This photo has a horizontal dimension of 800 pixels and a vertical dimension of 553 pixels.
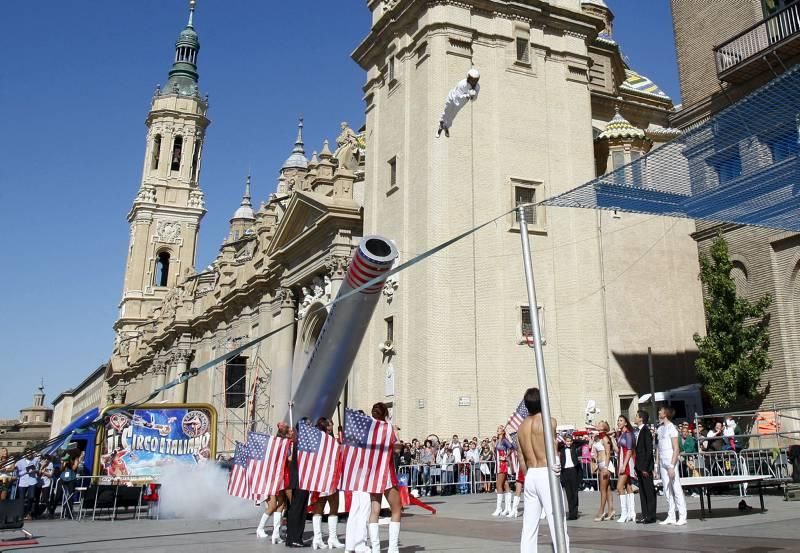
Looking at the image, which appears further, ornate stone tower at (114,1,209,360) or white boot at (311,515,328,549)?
ornate stone tower at (114,1,209,360)

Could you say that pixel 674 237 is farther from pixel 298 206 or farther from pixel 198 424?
pixel 198 424

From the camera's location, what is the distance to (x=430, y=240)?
2516 centimetres

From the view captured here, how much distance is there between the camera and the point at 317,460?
1064cm

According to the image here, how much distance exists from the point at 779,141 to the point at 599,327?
17.6 meters

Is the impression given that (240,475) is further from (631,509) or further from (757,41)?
(757,41)

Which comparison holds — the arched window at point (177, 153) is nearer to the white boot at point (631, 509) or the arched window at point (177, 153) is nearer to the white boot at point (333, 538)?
the white boot at point (333, 538)

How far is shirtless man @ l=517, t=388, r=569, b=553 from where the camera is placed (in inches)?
285

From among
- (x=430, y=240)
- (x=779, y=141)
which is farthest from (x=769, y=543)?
(x=430, y=240)

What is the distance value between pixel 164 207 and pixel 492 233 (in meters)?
69.7

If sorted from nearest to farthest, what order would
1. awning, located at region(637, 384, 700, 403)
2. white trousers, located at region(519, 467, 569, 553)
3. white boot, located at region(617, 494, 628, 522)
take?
white trousers, located at region(519, 467, 569, 553) → white boot, located at region(617, 494, 628, 522) → awning, located at region(637, 384, 700, 403)

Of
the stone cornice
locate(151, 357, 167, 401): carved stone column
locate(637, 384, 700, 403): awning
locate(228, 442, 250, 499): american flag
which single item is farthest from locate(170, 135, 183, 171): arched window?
locate(228, 442, 250, 499): american flag

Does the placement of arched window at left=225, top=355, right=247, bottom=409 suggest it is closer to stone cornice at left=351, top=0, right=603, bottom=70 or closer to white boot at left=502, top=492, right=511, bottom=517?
stone cornice at left=351, top=0, right=603, bottom=70

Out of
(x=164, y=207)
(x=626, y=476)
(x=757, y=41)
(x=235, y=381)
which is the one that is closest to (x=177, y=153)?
(x=164, y=207)

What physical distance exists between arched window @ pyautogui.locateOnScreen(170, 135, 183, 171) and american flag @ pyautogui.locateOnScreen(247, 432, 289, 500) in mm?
83013
